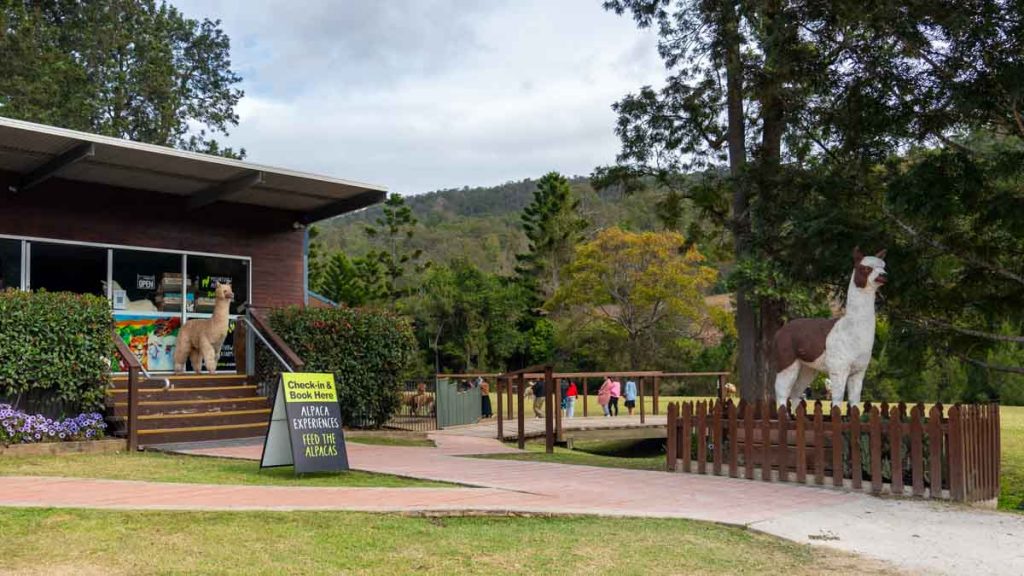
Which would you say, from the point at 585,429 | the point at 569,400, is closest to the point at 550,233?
the point at 569,400

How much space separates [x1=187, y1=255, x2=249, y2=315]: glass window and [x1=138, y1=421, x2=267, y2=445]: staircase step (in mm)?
4021

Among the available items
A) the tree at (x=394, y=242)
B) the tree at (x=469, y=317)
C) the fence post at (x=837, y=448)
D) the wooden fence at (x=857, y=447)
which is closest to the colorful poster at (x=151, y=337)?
the wooden fence at (x=857, y=447)

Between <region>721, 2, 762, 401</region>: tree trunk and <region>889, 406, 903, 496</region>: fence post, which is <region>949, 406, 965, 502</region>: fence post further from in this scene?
<region>721, 2, 762, 401</region>: tree trunk

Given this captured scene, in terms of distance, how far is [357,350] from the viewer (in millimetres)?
15688

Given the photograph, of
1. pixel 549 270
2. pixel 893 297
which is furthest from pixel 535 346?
pixel 893 297

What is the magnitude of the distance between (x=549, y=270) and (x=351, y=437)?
38049mm

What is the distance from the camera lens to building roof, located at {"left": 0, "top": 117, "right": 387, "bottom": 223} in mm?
13008

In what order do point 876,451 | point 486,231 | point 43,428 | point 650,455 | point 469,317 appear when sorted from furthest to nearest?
1. point 486,231
2. point 469,317
3. point 650,455
4. point 43,428
5. point 876,451

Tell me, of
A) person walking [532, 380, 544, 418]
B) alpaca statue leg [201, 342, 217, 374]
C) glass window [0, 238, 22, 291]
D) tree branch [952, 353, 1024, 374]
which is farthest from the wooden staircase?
person walking [532, 380, 544, 418]

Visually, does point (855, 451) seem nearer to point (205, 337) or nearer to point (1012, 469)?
point (1012, 469)

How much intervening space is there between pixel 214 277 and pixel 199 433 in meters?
4.92

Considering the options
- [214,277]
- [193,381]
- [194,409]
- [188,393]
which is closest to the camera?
[194,409]

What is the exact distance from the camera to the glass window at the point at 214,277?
16.8 metres

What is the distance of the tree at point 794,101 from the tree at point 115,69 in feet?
63.1
